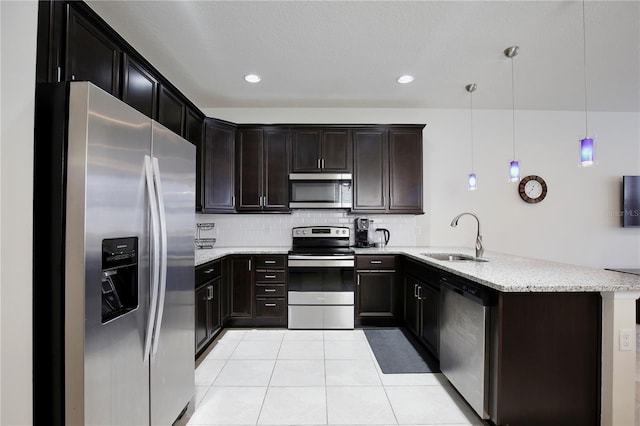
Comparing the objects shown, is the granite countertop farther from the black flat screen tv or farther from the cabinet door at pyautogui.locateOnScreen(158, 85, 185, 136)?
the black flat screen tv

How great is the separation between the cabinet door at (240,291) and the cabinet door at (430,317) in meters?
1.86

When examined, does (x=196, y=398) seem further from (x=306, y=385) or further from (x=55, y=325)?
(x=55, y=325)

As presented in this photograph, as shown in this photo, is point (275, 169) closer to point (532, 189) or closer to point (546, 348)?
point (546, 348)

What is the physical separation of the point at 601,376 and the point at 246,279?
299 centimetres

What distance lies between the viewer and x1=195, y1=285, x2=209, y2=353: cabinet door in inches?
101

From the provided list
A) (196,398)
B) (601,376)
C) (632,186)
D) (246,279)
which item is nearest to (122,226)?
(196,398)

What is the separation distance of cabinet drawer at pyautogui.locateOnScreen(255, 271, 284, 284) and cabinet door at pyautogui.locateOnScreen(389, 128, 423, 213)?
160 centimetres

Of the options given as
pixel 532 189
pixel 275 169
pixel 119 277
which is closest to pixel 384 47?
pixel 275 169

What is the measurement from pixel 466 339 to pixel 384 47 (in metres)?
2.38

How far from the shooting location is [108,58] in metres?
1.90

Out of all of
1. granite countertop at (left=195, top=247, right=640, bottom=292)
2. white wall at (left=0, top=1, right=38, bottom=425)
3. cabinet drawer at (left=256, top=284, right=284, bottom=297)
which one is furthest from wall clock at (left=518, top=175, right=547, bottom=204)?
white wall at (left=0, top=1, right=38, bottom=425)

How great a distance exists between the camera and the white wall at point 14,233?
3.45 feet

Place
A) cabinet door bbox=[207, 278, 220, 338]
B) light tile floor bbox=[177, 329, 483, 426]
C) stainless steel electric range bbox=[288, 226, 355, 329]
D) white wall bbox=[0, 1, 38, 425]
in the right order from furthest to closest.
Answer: stainless steel electric range bbox=[288, 226, 355, 329] → cabinet door bbox=[207, 278, 220, 338] → light tile floor bbox=[177, 329, 483, 426] → white wall bbox=[0, 1, 38, 425]

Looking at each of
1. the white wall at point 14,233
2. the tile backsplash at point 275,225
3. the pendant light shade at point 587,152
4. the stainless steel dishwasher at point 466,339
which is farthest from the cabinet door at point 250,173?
the pendant light shade at point 587,152
